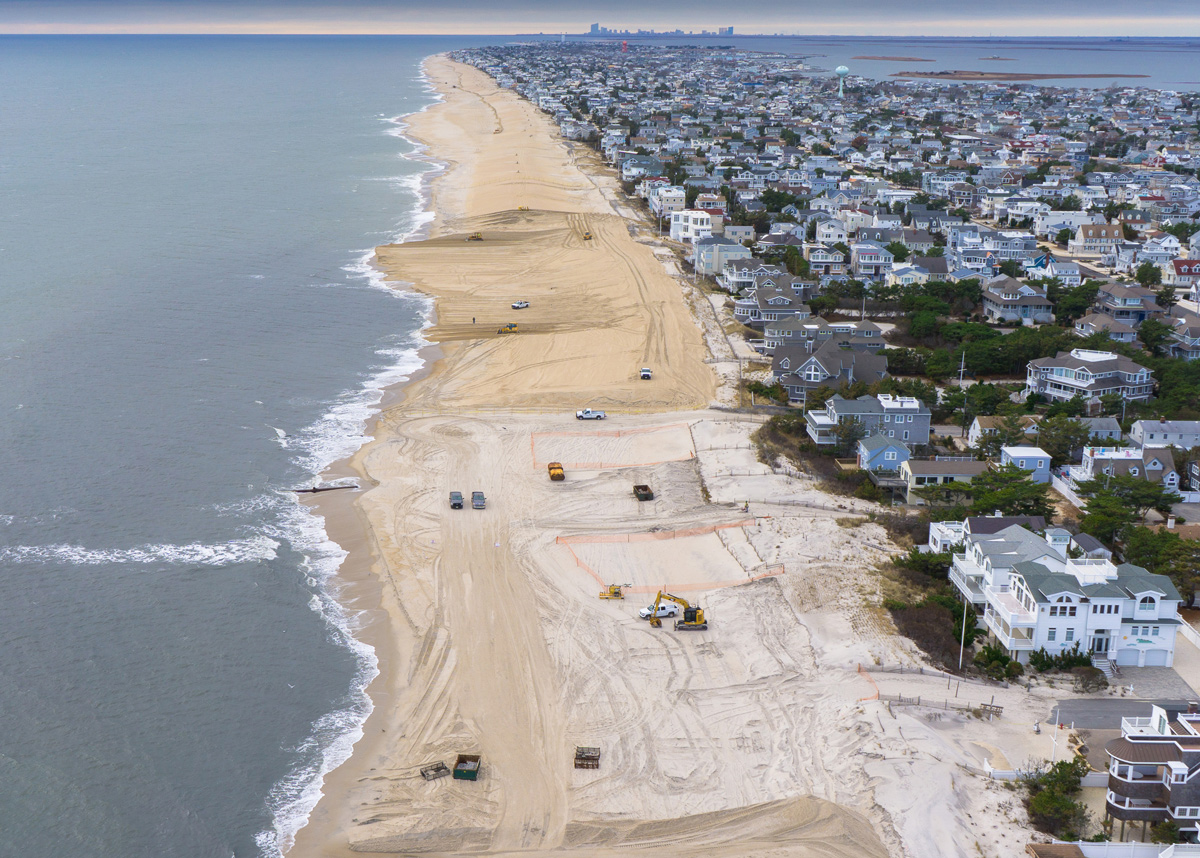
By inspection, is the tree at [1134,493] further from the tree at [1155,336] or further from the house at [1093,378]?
the tree at [1155,336]

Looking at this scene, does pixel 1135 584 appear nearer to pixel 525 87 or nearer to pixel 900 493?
pixel 900 493

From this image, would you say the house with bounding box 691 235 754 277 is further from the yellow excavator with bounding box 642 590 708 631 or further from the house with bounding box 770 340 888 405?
the yellow excavator with bounding box 642 590 708 631

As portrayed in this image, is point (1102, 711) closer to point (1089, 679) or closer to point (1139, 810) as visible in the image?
point (1089, 679)

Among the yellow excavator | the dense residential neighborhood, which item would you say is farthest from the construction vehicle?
the dense residential neighborhood

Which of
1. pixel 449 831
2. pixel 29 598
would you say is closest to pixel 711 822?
pixel 449 831

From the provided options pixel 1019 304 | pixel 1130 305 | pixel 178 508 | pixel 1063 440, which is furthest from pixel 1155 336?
pixel 178 508

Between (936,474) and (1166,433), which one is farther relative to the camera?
(1166,433)
